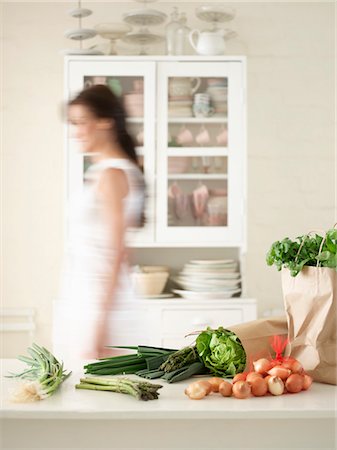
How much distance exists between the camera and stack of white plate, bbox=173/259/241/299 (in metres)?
3.94

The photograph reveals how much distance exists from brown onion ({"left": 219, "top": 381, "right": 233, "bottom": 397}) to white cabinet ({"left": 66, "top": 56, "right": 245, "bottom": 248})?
246 cm

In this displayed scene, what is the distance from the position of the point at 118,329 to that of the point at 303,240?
1830 millimetres

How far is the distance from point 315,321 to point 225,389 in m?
0.28

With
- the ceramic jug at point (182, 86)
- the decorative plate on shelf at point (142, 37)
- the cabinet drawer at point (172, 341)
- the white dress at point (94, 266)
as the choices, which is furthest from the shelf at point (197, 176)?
the cabinet drawer at point (172, 341)

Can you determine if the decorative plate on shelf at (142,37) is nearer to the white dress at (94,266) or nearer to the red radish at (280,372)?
the white dress at (94,266)

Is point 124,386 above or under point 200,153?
under

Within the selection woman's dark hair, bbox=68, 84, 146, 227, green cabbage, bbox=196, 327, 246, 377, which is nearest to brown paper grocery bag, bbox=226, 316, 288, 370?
green cabbage, bbox=196, 327, 246, 377

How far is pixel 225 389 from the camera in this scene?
1.54 m

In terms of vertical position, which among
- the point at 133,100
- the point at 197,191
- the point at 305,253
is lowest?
the point at 305,253

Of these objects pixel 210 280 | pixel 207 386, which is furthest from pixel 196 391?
pixel 210 280

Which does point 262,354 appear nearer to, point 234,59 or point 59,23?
point 234,59

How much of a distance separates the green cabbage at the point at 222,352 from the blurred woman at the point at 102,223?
146cm

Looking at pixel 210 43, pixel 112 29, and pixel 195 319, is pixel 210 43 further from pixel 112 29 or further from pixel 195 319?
pixel 195 319

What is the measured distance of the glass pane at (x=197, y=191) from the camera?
4.05 meters
